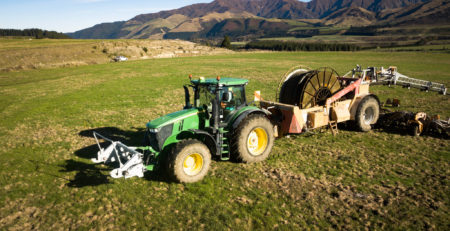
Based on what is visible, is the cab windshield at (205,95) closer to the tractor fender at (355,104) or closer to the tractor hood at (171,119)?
the tractor hood at (171,119)

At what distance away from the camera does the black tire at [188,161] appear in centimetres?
663

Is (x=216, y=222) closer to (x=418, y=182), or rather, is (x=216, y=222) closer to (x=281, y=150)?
(x=281, y=150)

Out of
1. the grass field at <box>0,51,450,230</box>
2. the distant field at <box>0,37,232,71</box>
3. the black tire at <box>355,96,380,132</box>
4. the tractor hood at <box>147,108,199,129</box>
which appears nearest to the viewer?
the grass field at <box>0,51,450,230</box>

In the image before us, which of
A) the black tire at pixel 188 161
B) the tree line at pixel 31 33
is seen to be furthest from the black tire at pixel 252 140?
the tree line at pixel 31 33

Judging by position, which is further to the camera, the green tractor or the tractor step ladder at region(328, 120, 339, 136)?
the tractor step ladder at region(328, 120, 339, 136)

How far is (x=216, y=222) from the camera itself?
5.71m

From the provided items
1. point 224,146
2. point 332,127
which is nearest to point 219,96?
point 224,146

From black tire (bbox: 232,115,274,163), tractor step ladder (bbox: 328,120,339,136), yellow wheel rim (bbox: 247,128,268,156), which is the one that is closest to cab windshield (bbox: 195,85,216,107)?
black tire (bbox: 232,115,274,163)

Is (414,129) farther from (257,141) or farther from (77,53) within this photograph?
(77,53)

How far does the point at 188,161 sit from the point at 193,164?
7.9 inches

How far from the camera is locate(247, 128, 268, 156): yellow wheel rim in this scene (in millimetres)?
8523

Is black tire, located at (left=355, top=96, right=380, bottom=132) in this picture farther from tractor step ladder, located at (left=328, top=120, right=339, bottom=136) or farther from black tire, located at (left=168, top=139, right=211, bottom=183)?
black tire, located at (left=168, top=139, right=211, bottom=183)

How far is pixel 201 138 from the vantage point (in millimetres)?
7863

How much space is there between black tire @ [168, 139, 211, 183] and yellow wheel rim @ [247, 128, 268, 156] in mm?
1889
